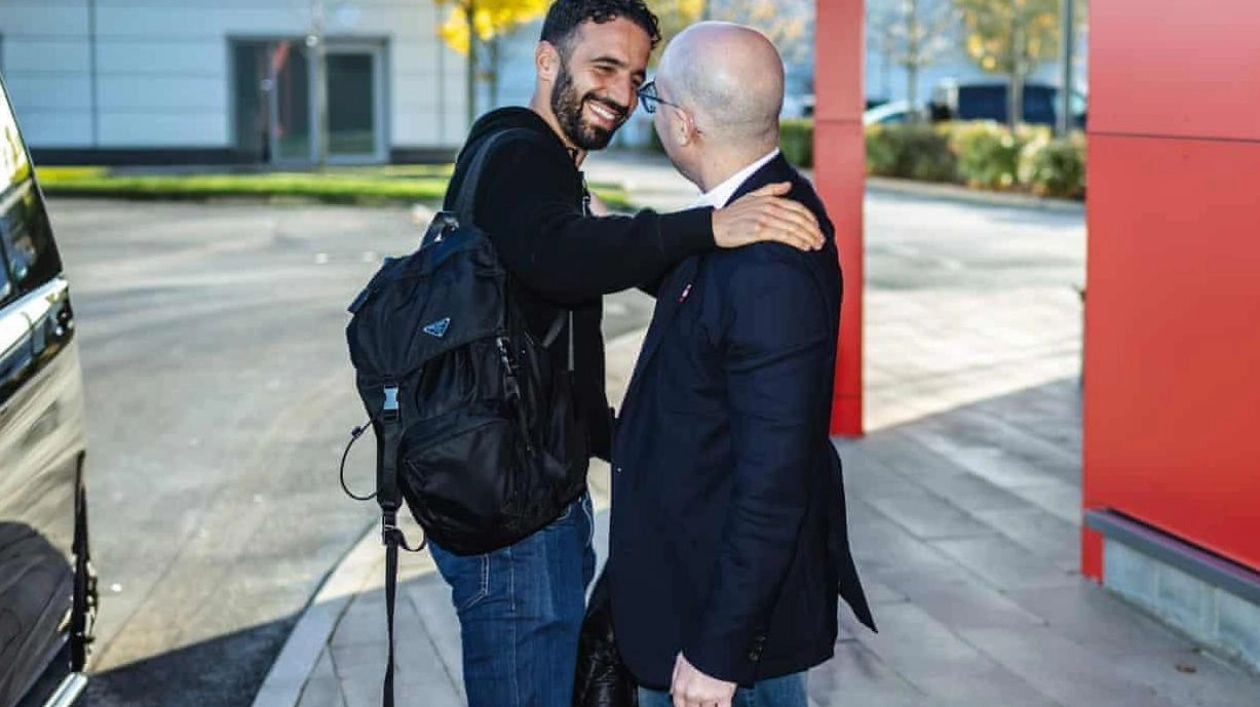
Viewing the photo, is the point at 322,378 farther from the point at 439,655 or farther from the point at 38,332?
the point at 38,332

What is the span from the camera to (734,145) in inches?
131

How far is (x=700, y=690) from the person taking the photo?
3227 mm

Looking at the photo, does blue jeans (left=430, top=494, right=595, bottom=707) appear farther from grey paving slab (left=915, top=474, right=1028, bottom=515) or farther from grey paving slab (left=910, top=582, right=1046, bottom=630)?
grey paving slab (left=915, top=474, right=1028, bottom=515)

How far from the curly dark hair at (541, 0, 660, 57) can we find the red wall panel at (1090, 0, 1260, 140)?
8.82ft

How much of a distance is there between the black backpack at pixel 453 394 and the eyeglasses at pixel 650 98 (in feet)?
1.36

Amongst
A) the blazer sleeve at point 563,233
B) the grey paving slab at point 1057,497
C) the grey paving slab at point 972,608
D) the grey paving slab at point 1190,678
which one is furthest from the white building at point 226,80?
the blazer sleeve at point 563,233

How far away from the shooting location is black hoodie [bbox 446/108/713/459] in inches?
135

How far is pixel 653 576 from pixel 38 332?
2049 mm

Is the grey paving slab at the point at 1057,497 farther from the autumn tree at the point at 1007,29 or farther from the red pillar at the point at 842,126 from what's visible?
the autumn tree at the point at 1007,29

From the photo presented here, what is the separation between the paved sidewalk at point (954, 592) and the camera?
19.1ft

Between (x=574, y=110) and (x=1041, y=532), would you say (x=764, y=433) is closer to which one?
(x=574, y=110)

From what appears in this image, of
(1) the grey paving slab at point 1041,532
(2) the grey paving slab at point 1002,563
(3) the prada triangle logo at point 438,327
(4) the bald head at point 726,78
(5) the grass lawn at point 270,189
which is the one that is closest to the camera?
(4) the bald head at point 726,78

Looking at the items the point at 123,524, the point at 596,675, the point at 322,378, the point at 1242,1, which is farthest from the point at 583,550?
the point at 322,378

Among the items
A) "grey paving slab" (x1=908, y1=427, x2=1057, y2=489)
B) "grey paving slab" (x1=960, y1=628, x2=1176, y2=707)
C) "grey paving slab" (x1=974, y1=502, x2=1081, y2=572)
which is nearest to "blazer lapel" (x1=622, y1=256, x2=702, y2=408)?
"grey paving slab" (x1=960, y1=628, x2=1176, y2=707)
